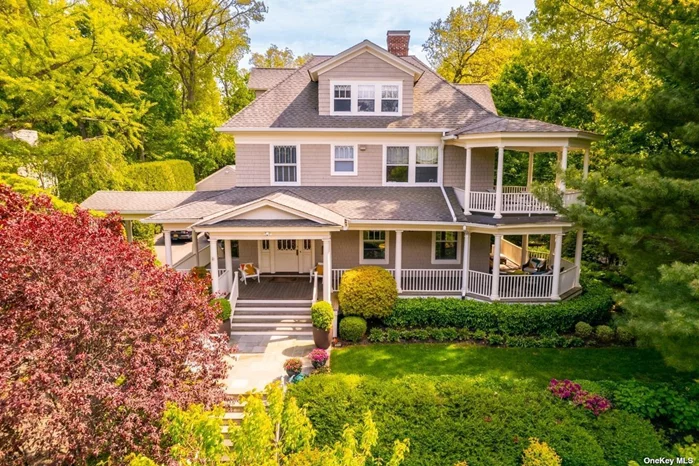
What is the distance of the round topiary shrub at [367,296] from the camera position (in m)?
13.5

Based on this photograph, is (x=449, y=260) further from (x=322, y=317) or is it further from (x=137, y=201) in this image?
(x=137, y=201)

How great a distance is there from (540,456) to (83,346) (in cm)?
809

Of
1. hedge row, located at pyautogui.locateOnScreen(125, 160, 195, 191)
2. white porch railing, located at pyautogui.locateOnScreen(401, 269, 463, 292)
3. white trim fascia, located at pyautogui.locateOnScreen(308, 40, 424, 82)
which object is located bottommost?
white porch railing, located at pyautogui.locateOnScreen(401, 269, 463, 292)

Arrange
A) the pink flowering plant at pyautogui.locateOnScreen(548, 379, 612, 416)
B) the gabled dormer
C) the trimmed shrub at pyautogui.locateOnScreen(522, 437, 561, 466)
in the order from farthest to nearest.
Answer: the gabled dormer
the pink flowering plant at pyautogui.locateOnScreen(548, 379, 612, 416)
the trimmed shrub at pyautogui.locateOnScreen(522, 437, 561, 466)

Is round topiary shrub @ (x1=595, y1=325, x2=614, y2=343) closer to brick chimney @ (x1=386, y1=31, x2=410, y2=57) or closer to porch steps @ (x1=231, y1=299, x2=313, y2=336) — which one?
porch steps @ (x1=231, y1=299, x2=313, y2=336)

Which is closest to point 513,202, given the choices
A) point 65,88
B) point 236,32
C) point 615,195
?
point 615,195

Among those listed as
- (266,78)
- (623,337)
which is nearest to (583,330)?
(623,337)

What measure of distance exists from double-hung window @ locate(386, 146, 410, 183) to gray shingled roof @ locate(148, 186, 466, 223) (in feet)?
1.51

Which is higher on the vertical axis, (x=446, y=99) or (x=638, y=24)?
(x=638, y=24)

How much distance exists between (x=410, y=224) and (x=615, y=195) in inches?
262

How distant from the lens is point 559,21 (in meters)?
17.3

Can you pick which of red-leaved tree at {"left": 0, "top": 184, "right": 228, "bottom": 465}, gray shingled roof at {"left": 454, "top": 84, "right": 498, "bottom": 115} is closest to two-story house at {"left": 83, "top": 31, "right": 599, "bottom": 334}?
gray shingled roof at {"left": 454, "top": 84, "right": 498, "bottom": 115}

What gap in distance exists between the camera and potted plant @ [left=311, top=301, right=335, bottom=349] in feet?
41.0

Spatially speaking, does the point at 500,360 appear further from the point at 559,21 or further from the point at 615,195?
the point at 559,21
